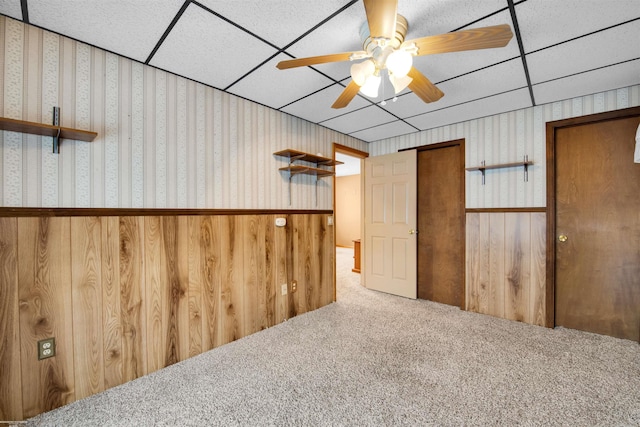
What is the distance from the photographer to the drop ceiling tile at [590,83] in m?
2.11

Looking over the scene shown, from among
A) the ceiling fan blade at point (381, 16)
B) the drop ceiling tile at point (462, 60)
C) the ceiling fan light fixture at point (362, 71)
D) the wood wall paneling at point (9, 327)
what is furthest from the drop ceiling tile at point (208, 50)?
the wood wall paneling at point (9, 327)

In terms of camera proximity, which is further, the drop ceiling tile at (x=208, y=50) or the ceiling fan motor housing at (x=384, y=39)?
the drop ceiling tile at (x=208, y=50)

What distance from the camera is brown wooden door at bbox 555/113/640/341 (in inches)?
95.8

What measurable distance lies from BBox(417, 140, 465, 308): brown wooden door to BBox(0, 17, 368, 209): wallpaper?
6.74ft

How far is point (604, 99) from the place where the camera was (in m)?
2.51

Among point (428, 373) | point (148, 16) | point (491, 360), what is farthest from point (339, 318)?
point (148, 16)

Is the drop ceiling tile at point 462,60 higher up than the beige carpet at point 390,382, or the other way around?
the drop ceiling tile at point 462,60

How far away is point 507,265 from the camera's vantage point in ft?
9.74

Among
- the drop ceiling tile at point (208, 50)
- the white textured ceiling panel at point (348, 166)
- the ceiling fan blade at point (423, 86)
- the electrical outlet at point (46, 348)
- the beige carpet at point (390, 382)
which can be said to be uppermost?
the white textured ceiling panel at point (348, 166)

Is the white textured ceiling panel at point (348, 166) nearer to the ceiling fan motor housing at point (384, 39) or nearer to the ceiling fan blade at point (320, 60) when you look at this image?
the ceiling fan motor housing at point (384, 39)

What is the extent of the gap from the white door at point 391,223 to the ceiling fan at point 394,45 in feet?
6.83

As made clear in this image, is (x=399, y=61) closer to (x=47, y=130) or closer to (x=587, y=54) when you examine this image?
(x=587, y=54)

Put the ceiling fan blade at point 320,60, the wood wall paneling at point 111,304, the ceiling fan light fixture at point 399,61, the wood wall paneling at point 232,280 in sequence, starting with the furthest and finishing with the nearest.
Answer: the wood wall paneling at point 232,280 < the wood wall paneling at point 111,304 < the ceiling fan blade at point 320,60 < the ceiling fan light fixture at point 399,61

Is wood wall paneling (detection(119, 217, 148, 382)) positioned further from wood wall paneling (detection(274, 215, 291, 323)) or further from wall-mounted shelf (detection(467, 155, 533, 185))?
wall-mounted shelf (detection(467, 155, 533, 185))
